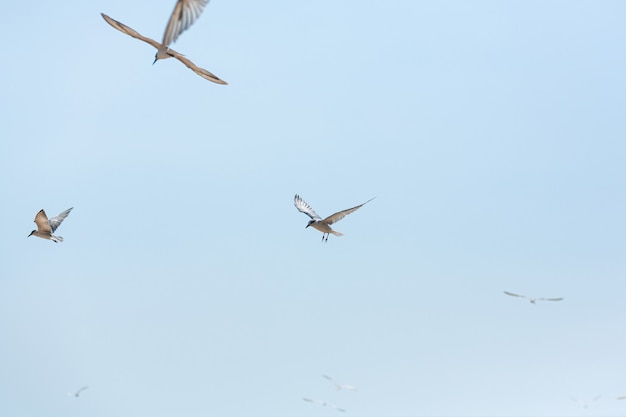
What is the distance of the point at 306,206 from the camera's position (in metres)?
55.4

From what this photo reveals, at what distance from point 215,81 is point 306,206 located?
2218 cm

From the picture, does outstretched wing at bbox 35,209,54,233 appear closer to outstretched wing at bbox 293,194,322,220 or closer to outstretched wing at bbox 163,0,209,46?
outstretched wing at bbox 293,194,322,220

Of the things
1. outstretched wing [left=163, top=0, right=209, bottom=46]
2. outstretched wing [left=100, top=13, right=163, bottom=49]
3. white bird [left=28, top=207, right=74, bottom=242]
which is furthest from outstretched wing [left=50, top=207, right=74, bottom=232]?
outstretched wing [left=163, top=0, right=209, bottom=46]

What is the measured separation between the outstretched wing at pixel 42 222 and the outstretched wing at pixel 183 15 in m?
27.7

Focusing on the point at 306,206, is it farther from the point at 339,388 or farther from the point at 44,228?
the point at 339,388

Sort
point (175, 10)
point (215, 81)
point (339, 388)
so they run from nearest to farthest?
point (175, 10)
point (215, 81)
point (339, 388)

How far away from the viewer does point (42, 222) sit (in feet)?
172

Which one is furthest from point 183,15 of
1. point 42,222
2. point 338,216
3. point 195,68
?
point 42,222

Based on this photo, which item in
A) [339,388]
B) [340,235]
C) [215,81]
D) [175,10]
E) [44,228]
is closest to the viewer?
[175,10]

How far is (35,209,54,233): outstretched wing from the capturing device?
51438 mm

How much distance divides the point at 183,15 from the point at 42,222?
29714mm

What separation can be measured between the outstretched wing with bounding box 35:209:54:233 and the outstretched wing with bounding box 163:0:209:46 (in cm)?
2775

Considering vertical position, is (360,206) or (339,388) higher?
(360,206)

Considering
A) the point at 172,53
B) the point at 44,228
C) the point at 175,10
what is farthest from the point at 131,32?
the point at 44,228
